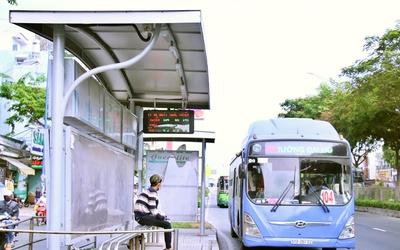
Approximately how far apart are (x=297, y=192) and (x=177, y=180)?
5933 millimetres

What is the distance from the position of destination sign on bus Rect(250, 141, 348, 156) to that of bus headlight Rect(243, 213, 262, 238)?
1386 millimetres

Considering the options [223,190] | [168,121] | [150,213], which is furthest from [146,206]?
[223,190]

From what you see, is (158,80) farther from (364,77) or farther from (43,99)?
(43,99)

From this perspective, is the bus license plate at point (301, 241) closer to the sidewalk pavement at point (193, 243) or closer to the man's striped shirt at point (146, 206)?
the sidewalk pavement at point (193, 243)

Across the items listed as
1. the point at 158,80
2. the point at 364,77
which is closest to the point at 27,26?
the point at 158,80

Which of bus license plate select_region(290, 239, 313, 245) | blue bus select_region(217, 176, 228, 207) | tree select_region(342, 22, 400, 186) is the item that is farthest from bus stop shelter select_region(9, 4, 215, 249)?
blue bus select_region(217, 176, 228, 207)

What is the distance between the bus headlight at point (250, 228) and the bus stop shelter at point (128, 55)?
309 centimetres

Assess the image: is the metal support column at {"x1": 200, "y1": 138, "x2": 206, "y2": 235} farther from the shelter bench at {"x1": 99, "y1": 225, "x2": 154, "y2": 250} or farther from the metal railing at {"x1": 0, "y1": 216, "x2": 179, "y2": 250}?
the shelter bench at {"x1": 99, "y1": 225, "x2": 154, "y2": 250}

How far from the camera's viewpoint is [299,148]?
36.1 feet

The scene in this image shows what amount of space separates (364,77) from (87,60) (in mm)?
16893

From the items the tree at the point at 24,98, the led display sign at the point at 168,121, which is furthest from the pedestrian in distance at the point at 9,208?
the tree at the point at 24,98

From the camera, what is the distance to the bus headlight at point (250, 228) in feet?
34.9

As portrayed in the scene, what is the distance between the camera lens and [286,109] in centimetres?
5131

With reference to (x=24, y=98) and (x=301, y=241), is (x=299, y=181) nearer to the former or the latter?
(x=301, y=241)
